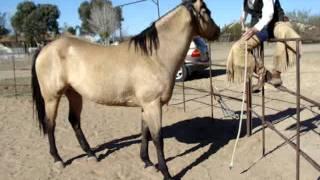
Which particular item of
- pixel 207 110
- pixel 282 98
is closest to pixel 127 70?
pixel 207 110

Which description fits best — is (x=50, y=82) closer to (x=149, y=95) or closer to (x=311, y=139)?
(x=149, y=95)

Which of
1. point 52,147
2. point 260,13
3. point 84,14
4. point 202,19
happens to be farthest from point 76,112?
point 84,14

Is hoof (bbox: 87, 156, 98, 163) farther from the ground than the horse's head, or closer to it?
closer to it

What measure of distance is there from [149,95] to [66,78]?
1183 millimetres

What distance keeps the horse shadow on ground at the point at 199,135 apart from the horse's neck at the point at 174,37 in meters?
1.28

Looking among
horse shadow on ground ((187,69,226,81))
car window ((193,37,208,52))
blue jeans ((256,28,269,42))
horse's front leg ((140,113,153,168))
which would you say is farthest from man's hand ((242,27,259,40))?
horse shadow on ground ((187,69,226,81))

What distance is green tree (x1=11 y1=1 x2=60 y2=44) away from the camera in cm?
6700

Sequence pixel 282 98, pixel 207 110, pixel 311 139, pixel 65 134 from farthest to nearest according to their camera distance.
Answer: pixel 282 98 < pixel 207 110 < pixel 65 134 < pixel 311 139

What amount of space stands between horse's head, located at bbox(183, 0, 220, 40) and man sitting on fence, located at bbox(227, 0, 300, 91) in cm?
32

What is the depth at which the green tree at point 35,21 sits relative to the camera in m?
67.0

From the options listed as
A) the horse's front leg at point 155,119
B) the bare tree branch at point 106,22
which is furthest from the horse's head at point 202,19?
the bare tree branch at point 106,22

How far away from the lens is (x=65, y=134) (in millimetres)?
6676

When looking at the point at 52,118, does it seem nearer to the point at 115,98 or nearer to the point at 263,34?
the point at 115,98

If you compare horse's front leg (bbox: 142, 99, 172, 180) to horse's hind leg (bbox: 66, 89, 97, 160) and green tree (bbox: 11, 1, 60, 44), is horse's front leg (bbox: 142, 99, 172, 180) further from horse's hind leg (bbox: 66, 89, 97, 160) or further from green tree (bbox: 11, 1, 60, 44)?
green tree (bbox: 11, 1, 60, 44)
